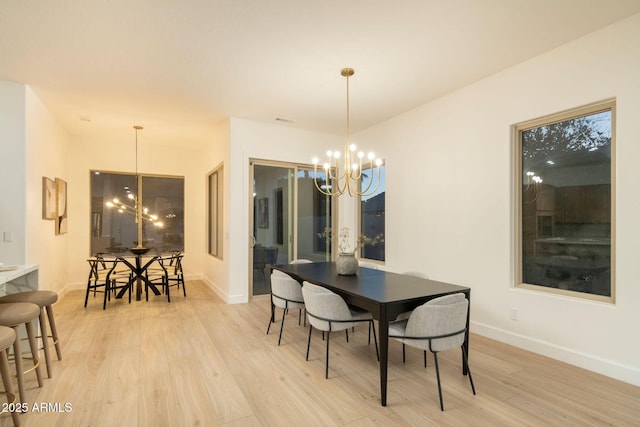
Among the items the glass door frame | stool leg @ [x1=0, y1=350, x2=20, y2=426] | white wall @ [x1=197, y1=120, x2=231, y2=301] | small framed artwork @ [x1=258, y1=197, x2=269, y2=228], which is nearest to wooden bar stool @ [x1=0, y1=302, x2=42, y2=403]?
stool leg @ [x1=0, y1=350, x2=20, y2=426]

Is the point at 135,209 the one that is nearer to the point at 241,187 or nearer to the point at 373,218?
the point at 241,187

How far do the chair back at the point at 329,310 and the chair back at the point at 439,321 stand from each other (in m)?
0.56

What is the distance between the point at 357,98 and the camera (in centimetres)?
438

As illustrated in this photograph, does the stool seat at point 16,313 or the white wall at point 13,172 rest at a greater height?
the white wall at point 13,172

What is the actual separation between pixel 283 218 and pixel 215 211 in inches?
66.9

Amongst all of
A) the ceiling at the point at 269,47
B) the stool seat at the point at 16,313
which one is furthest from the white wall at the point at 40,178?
the stool seat at the point at 16,313

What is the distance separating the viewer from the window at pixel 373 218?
17.8 feet

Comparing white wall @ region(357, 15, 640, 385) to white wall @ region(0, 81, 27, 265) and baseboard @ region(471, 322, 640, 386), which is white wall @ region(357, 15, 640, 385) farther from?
white wall @ region(0, 81, 27, 265)

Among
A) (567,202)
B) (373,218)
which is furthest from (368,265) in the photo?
(567,202)

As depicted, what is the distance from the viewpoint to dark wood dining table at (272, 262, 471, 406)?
2.37m

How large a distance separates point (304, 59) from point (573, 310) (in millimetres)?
3559

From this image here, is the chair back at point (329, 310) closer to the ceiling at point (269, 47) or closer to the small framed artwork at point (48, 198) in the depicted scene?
the ceiling at point (269, 47)

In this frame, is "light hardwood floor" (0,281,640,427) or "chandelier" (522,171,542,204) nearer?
"light hardwood floor" (0,281,640,427)

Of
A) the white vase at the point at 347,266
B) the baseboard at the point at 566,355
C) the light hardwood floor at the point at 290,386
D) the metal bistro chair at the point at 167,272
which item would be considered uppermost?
the white vase at the point at 347,266
